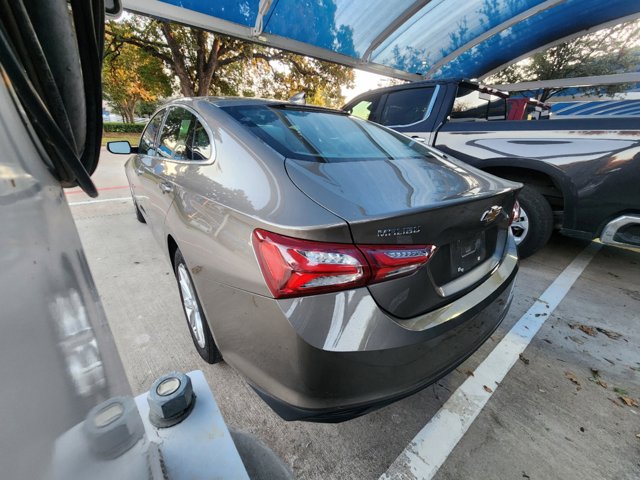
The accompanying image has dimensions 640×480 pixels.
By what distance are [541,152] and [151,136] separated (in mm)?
3933

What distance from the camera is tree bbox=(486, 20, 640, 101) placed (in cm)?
1068

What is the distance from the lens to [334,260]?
113 centimetres

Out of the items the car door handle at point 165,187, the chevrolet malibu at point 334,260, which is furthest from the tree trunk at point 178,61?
the chevrolet malibu at point 334,260

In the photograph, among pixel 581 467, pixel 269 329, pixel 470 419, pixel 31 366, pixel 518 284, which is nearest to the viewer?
pixel 31 366

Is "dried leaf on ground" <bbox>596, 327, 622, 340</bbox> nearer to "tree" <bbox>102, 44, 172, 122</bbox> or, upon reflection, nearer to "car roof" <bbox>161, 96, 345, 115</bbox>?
"car roof" <bbox>161, 96, 345, 115</bbox>

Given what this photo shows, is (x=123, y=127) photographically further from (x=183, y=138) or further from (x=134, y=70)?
(x=183, y=138)

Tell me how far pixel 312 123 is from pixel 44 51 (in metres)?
1.65

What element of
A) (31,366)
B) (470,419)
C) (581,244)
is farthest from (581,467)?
(581,244)

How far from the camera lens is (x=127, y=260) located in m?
3.56

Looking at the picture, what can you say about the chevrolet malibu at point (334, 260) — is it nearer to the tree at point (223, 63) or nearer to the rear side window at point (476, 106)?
the rear side window at point (476, 106)

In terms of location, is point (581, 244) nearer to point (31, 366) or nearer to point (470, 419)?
point (470, 419)

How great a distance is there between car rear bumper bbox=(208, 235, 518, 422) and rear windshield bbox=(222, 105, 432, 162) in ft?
2.55

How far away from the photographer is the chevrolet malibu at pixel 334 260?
113 centimetres

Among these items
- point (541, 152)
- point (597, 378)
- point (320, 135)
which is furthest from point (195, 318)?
point (541, 152)
